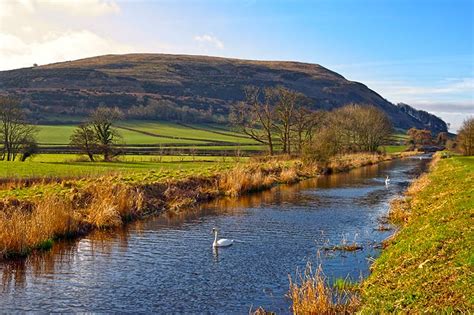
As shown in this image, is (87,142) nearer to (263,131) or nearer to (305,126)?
(263,131)

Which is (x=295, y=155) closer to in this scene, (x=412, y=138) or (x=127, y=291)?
(x=127, y=291)

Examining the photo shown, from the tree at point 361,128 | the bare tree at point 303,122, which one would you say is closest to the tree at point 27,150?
the bare tree at point 303,122

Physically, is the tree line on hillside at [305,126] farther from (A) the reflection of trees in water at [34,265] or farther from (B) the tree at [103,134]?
(A) the reflection of trees in water at [34,265]

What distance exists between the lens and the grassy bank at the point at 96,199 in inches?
797

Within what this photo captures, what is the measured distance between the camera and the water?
1432cm

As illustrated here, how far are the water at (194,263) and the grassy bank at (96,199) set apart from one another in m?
1.01

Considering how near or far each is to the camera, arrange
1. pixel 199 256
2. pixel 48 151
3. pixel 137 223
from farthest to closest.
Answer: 1. pixel 48 151
2. pixel 137 223
3. pixel 199 256

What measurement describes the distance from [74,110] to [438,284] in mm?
147493

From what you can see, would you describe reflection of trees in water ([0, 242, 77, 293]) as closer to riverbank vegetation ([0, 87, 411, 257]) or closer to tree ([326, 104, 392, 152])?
riverbank vegetation ([0, 87, 411, 257])

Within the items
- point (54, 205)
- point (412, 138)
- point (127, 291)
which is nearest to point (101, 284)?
point (127, 291)

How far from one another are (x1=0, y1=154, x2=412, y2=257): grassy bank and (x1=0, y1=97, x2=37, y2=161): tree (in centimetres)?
2842

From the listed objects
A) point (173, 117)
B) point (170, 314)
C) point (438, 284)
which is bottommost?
point (170, 314)

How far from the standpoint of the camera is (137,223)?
26344mm

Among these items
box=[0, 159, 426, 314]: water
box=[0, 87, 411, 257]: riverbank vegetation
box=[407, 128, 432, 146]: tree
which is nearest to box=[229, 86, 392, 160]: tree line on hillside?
box=[0, 87, 411, 257]: riverbank vegetation
